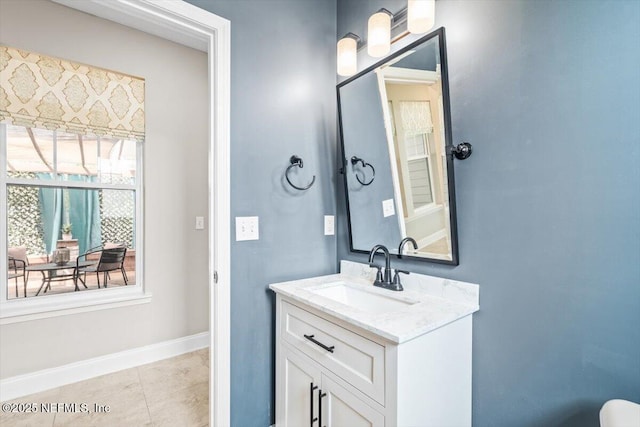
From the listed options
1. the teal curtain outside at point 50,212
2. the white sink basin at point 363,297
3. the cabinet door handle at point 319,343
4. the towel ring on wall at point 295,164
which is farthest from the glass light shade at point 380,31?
the teal curtain outside at point 50,212

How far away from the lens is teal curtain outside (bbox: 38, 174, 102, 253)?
86.2 inches

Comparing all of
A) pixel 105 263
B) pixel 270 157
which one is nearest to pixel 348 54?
pixel 270 157

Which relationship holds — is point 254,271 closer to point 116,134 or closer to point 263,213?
point 263,213

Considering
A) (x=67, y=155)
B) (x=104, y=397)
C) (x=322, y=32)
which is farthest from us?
(x=67, y=155)

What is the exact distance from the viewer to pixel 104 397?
1965mm

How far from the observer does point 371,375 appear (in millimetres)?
995

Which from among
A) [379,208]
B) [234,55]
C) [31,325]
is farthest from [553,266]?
[31,325]

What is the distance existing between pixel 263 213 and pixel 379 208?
2.07ft

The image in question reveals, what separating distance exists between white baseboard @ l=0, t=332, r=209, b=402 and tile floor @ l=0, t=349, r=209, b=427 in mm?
46

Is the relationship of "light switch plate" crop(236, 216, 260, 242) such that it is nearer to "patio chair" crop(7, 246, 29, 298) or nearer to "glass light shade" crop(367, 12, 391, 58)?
"glass light shade" crop(367, 12, 391, 58)

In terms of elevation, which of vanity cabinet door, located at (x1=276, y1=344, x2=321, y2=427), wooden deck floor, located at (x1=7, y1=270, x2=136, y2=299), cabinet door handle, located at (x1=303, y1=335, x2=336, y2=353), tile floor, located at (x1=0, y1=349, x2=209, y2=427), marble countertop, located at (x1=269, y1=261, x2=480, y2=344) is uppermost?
marble countertop, located at (x1=269, y1=261, x2=480, y2=344)

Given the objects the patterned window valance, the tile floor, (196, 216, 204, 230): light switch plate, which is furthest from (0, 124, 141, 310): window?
the tile floor

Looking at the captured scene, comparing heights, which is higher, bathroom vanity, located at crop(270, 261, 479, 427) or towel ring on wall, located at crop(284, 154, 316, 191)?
towel ring on wall, located at crop(284, 154, 316, 191)

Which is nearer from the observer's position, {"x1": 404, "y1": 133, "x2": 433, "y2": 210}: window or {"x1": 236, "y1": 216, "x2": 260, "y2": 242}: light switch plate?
{"x1": 404, "y1": 133, "x2": 433, "y2": 210}: window
